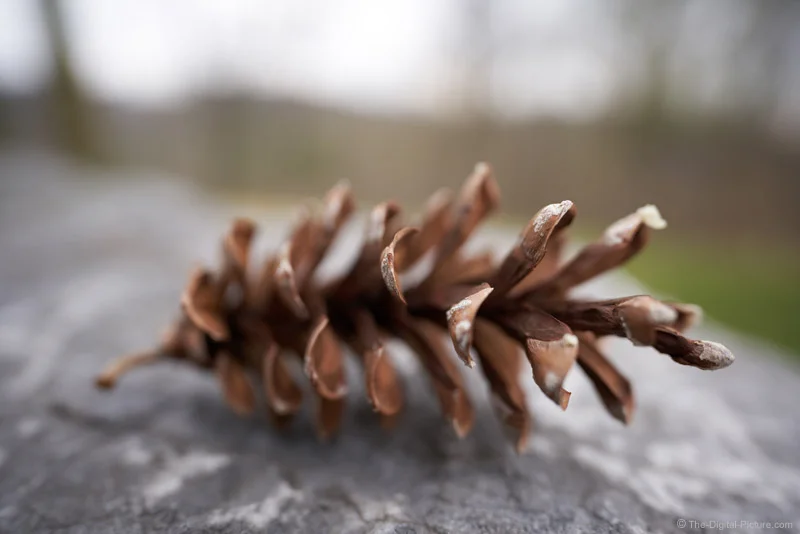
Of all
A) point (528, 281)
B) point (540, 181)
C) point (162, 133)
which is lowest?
point (540, 181)

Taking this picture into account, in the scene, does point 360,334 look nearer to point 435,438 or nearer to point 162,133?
point 435,438

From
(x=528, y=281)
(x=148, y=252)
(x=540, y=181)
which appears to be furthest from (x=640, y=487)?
(x=540, y=181)

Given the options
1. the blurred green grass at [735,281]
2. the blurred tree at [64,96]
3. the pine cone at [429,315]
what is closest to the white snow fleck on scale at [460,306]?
the pine cone at [429,315]

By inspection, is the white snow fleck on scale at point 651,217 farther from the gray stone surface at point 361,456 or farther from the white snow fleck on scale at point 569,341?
the gray stone surface at point 361,456

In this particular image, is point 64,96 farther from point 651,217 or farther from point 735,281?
point 735,281

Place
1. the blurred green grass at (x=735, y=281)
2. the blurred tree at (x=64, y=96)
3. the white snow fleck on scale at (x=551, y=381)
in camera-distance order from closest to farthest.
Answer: the white snow fleck on scale at (x=551, y=381)
the blurred green grass at (x=735, y=281)
the blurred tree at (x=64, y=96)

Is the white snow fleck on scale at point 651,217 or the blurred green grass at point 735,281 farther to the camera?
the blurred green grass at point 735,281
